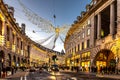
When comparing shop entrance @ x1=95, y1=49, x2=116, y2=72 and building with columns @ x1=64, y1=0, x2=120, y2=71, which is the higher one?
building with columns @ x1=64, y1=0, x2=120, y2=71

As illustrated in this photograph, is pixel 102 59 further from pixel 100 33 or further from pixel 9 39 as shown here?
pixel 9 39

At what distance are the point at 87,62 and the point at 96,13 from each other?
50.3 feet

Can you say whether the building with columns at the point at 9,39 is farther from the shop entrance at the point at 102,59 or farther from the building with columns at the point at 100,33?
the shop entrance at the point at 102,59

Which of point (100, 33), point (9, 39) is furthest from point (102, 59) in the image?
point (9, 39)

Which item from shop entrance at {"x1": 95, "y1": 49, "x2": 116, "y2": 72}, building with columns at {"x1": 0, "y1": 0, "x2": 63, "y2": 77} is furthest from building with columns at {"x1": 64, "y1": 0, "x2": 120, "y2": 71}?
building with columns at {"x1": 0, "y1": 0, "x2": 63, "y2": 77}

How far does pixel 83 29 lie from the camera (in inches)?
3344

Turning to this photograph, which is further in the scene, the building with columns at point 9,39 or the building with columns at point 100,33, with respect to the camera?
the building with columns at point 100,33

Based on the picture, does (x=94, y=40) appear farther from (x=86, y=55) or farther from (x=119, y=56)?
(x=119, y=56)

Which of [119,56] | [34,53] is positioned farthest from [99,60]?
[34,53]

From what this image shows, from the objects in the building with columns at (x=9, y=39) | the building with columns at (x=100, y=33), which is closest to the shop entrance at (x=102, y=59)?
the building with columns at (x=100, y=33)

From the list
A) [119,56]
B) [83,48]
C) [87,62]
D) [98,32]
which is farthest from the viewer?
[83,48]

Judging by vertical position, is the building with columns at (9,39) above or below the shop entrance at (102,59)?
above

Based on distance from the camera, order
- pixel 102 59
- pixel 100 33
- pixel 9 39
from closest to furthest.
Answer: pixel 100 33, pixel 9 39, pixel 102 59

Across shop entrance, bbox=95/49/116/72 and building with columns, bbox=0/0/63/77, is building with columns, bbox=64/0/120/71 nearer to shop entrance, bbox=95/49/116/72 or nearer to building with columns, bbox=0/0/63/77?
shop entrance, bbox=95/49/116/72
